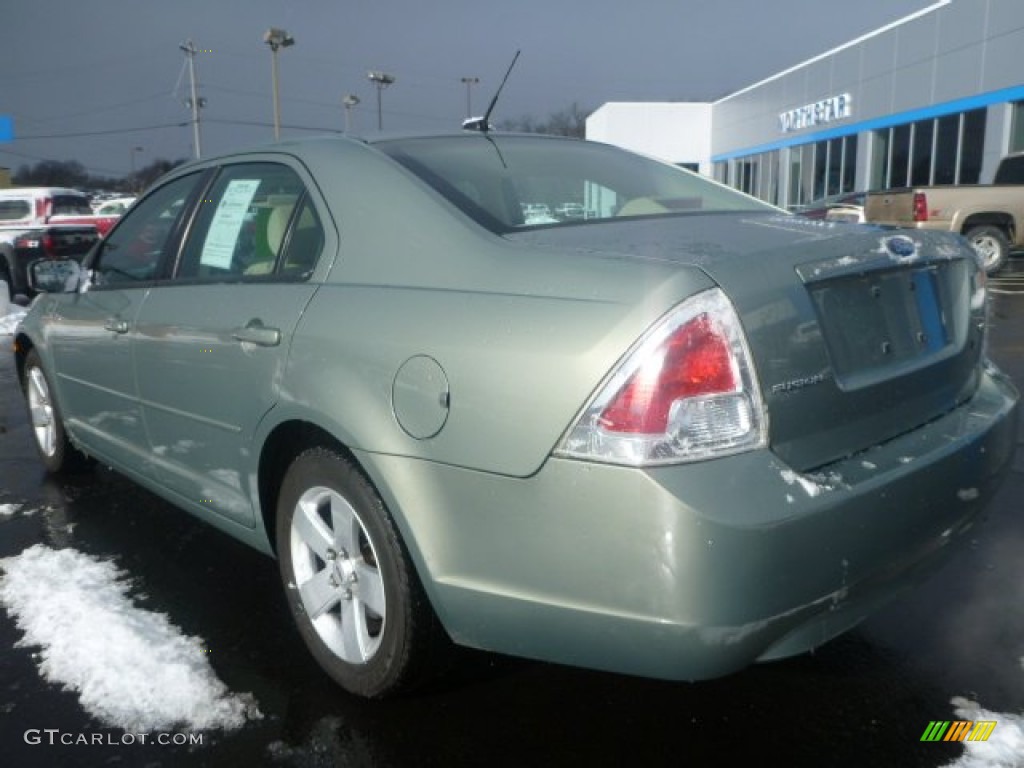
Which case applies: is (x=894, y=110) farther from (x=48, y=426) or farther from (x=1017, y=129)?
(x=48, y=426)

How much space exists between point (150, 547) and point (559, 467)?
2.55 m

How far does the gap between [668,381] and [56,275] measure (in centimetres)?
356

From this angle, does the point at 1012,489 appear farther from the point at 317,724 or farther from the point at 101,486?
the point at 101,486

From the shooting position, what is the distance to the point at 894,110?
23.3 metres

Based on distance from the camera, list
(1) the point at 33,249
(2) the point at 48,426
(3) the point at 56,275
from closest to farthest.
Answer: (3) the point at 56,275 → (2) the point at 48,426 → (1) the point at 33,249

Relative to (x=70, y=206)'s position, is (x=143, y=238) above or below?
below

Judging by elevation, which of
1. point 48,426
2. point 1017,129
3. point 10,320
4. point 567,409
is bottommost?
point 10,320

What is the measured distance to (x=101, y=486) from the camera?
468cm

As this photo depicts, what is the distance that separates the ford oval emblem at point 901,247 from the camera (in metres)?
2.30

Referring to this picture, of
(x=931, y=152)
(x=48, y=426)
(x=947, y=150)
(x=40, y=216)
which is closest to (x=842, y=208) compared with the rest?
(x=947, y=150)

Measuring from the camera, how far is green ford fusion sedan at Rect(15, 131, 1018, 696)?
6.11 ft

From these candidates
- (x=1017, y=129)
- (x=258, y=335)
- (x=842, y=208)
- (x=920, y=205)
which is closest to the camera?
(x=258, y=335)

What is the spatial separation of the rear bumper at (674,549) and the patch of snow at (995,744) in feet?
1.46

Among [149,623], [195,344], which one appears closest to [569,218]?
[195,344]
